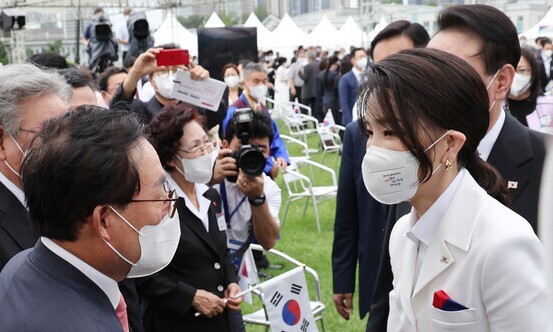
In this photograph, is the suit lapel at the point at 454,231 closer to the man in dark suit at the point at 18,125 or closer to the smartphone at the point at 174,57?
the man in dark suit at the point at 18,125

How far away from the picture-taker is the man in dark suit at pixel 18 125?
Answer: 251cm

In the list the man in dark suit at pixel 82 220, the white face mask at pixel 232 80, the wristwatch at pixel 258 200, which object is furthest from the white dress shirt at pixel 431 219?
the white face mask at pixel 232 80

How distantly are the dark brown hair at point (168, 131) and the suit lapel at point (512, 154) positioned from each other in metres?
1.61

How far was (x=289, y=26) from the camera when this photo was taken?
103 ft

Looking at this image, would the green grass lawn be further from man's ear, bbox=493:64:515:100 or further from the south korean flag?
man's ear, bbox=493:64:515:100

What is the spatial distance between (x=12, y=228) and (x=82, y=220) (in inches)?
35.2

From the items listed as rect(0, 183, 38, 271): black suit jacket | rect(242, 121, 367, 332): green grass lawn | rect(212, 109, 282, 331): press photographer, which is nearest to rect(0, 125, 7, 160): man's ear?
rect(0, 183, 38, 271): black suit jacket

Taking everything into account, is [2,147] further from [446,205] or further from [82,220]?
[446,205]

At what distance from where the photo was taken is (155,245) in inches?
77.2

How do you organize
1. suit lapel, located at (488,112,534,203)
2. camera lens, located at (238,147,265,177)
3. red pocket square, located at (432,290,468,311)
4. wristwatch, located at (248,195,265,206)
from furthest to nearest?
wristwatch, located at (248,195,265,206) < camera lens, located at (238,147,265,177) < suit lapel, located at (488,112,534,203) < red pocket square, located at (432,290,468,311)

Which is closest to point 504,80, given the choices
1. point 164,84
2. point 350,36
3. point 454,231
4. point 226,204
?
point 454,231

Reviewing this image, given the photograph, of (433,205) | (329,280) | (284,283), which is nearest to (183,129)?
(284,283)

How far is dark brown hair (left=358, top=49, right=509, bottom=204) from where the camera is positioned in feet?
6.22

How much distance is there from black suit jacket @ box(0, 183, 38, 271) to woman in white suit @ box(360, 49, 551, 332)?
4.31ft
